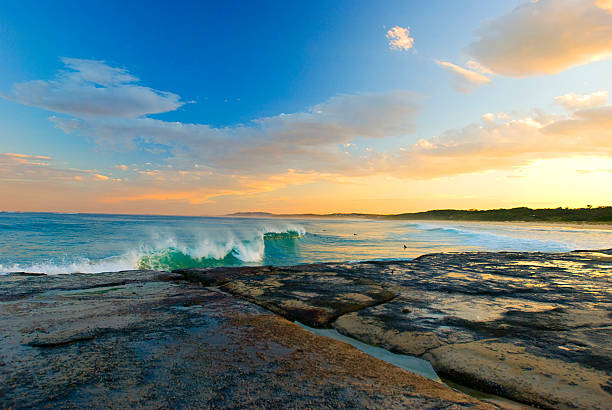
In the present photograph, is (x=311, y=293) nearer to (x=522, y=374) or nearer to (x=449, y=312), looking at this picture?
(x=449, y=312)

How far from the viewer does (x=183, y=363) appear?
7.68ft

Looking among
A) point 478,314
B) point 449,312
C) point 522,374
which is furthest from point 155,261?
point 522,374

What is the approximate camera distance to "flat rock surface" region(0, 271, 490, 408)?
1.86 meters

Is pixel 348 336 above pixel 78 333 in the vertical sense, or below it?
below

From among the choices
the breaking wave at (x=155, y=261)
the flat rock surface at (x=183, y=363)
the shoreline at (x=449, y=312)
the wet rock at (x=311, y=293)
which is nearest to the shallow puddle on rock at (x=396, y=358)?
the shoreline at (x=449, y=312)

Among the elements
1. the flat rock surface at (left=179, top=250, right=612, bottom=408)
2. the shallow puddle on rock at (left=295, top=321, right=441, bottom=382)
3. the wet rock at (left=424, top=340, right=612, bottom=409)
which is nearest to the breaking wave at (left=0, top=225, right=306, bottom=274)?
the flat rock surface at (left=179, top=250, right=612, bottom=408)

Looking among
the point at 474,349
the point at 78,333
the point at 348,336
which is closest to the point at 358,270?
the point at 348,336

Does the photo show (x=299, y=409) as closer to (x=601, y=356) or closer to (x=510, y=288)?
(x=601, y=356)

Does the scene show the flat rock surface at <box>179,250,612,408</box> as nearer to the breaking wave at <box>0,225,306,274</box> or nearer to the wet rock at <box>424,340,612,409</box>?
the wet rock at <box>424,340,612,409</box>

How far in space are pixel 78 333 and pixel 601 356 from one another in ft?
15.8

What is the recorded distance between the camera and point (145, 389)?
6.41 ft

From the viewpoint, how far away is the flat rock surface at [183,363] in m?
1.86

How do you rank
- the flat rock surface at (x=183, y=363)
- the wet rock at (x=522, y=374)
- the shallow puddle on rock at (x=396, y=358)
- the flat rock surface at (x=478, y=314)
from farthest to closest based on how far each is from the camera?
the shallow puddle on rock at (x=396, y=358), the flat rock surface at (x=478, y=314), the wet rock at (x=522, y=374), the flat rock surface at (x=183, y=363)

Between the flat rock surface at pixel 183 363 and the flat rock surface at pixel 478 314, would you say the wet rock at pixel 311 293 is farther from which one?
the flat rock surface at pixel 183 363
